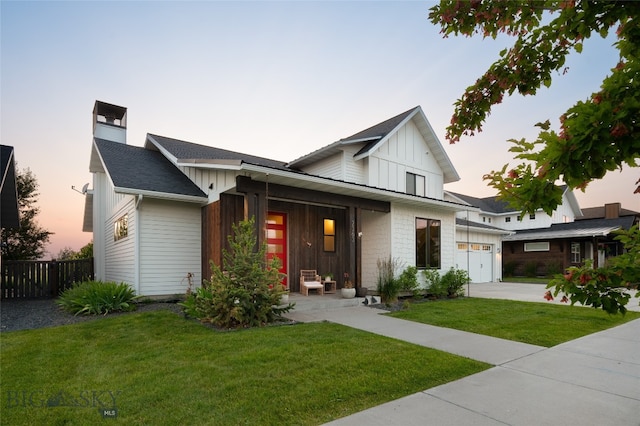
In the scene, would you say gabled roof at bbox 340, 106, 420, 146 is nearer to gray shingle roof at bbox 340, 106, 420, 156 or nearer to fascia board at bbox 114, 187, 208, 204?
gray shingle roof at bbox 340, 106, 420, 156

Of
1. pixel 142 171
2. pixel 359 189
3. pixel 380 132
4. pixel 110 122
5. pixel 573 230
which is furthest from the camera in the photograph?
pixel 573 230

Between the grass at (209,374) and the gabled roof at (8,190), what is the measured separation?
552cm

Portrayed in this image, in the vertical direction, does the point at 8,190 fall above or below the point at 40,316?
above

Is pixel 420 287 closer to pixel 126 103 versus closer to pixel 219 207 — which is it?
pixel 219 207

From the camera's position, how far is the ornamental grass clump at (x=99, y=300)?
8.02 meters

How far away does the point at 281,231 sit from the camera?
36.0 ft

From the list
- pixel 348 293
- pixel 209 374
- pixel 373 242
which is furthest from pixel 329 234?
pixel 209 374

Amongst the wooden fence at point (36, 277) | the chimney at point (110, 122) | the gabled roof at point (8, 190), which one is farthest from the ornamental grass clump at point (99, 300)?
the chimney at point (110, 122)

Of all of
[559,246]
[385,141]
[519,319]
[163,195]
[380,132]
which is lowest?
[519,319]

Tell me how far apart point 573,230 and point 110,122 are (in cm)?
2800

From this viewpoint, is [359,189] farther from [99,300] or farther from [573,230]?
[573,230]

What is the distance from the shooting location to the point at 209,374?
400cm

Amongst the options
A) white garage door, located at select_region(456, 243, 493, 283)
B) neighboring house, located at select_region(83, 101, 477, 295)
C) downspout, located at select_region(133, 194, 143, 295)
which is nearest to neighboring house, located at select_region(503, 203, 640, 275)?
white garage door, located at select_region(456, 243, 493, 283)

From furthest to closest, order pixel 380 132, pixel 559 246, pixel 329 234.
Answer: pixel 559 246 → pixel 380 132 → pixel 329 234
